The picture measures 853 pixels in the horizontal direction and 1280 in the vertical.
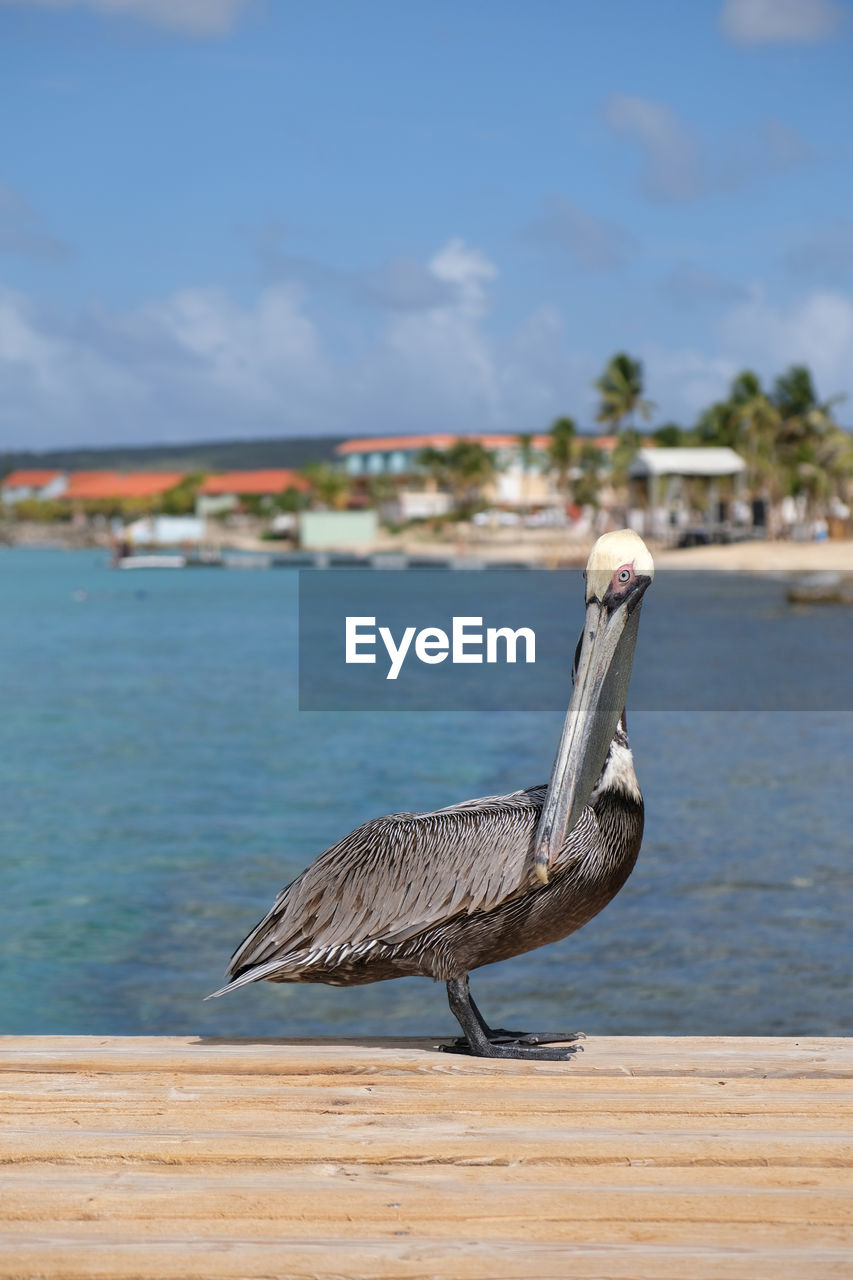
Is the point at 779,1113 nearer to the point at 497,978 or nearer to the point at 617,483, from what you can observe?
the point at 497,978

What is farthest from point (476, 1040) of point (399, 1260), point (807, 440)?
point (807, 440)

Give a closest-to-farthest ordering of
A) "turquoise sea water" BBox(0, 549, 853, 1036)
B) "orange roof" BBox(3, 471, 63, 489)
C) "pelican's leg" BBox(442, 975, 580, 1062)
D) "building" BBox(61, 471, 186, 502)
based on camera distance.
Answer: "pelican's leg" BBox(442, 975, 580, 1062)
"turquoise sea water" BBox(0, 549, 853, 1036)
"building" BBox(61, 471, 186, 502)
"orange roof" BBox(3, 471, 63, 489)

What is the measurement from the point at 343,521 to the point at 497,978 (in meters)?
103

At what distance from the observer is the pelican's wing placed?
10.1 feet

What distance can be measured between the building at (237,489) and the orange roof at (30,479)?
38368mm

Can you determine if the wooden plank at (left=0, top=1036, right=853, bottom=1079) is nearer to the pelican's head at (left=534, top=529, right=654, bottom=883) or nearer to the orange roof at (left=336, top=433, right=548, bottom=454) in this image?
the pelican's head at (left=534, top=529, right=654, bottom=883)

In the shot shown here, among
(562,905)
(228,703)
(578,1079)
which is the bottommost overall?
(228,703)

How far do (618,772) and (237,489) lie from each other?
137 meters

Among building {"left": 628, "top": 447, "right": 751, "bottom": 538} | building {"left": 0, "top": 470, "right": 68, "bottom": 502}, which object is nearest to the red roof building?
building {"left": 0, "top": 470, "right": 68, "bottom": 502}

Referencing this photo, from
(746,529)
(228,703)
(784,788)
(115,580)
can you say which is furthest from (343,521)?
(784,788)

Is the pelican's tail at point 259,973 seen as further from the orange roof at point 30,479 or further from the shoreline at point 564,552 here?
the orange roof at point 30,479

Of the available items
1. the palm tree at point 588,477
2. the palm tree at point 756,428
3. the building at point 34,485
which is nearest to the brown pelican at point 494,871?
the palm tree at point 756,428

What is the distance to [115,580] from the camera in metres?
90.4

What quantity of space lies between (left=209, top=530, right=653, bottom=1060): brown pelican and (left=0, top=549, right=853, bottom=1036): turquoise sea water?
370 cm
